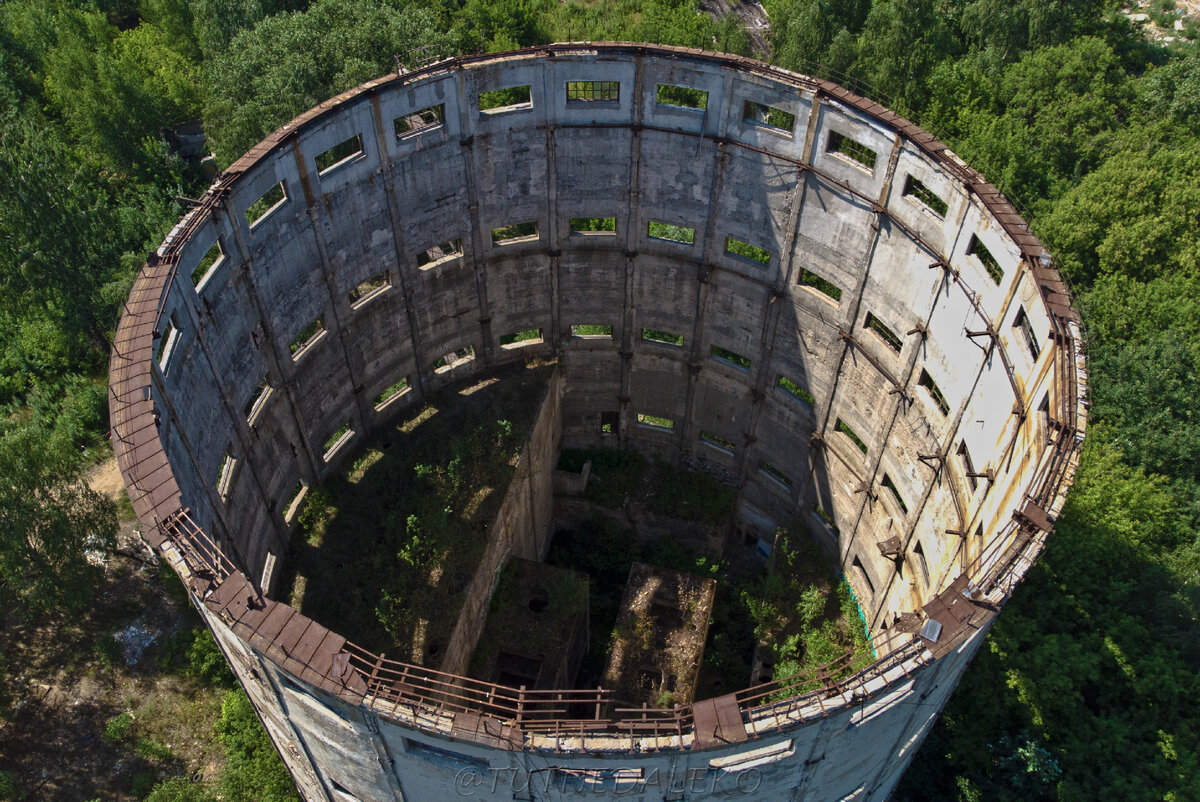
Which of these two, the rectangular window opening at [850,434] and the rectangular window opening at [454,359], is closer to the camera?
the rectangular window opening at [850,434]

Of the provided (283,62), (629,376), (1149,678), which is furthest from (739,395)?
(283,62)

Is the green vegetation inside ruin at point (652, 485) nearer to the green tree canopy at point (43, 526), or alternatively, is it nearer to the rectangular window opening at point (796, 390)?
the rectangular window opening at point (796, 390)

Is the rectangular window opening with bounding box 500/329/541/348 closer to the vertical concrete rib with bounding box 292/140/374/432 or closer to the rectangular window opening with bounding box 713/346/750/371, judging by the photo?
the vertical concrete rib with bounding box 292/140/374/432

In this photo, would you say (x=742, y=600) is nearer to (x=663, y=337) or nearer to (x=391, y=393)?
(x=663, y=337)

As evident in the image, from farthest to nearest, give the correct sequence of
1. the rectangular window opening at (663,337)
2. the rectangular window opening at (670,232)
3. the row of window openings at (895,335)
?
the rectangular window opening at (663,337) → the rectangular window opening at (670,232) → the row of window openings at (895,335)

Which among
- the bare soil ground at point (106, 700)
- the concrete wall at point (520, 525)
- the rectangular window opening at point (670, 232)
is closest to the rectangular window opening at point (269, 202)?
A: the concrete wall at point (520, 525)

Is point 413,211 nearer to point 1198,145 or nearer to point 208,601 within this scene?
point 208,601
